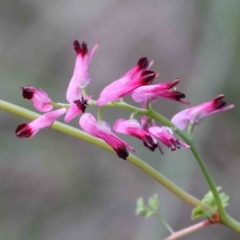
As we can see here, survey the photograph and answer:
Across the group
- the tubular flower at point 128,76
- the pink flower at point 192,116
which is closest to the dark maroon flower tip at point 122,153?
the tubular flower at point 128,76

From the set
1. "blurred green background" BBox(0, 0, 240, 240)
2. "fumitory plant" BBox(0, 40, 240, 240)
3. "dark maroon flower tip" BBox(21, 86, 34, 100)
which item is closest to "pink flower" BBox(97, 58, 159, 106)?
"fumitory plant" BBox(0, 40, 240, 240)

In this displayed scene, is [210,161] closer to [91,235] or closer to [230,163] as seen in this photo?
[230,163]

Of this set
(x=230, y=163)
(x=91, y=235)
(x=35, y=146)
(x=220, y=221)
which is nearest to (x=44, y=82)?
(x=35, y=146)

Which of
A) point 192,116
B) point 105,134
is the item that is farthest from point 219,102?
point 105,134

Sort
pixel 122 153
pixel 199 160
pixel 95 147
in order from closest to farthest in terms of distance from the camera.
A: pixel 122 153, pixel 199 160, pixel 95 147

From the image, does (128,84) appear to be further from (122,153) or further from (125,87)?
(122,153)

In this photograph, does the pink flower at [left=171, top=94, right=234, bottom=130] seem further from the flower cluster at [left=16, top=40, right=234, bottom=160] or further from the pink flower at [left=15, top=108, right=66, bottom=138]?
the pink flower at [left=15, top=108, right=66, bottom=138]

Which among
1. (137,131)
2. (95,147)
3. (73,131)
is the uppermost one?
(137,131)
